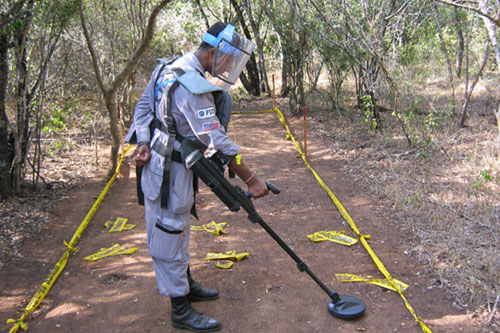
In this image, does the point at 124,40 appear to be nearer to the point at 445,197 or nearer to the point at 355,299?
the point at 445,197

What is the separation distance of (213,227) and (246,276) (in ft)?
3.79

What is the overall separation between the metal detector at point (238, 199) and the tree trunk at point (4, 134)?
3574mm

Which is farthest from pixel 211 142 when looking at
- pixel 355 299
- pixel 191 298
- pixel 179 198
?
pixel 355 299

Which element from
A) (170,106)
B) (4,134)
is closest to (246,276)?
(170,106)

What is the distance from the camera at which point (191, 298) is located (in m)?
3.34

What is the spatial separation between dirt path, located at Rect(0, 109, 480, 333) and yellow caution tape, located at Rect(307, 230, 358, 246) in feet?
0.21

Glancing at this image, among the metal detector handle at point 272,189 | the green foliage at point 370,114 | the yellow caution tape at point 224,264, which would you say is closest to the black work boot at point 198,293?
the yellow caution tape at point 224,264

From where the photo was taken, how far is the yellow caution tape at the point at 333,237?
165 inches

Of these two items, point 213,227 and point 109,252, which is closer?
point 109,252

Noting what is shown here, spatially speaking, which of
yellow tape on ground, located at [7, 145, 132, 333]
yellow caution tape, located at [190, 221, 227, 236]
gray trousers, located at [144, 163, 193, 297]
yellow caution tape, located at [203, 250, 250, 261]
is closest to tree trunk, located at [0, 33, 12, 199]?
yellow tape on ground, located at [7, 145, 132, 333]

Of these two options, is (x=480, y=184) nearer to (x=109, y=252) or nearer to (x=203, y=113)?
(x=203, y=113)

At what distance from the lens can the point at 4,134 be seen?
522cm

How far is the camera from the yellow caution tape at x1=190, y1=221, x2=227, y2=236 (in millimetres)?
4594

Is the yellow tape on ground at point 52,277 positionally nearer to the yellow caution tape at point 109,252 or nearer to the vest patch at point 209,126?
the yellow caution tape at point 109,252
